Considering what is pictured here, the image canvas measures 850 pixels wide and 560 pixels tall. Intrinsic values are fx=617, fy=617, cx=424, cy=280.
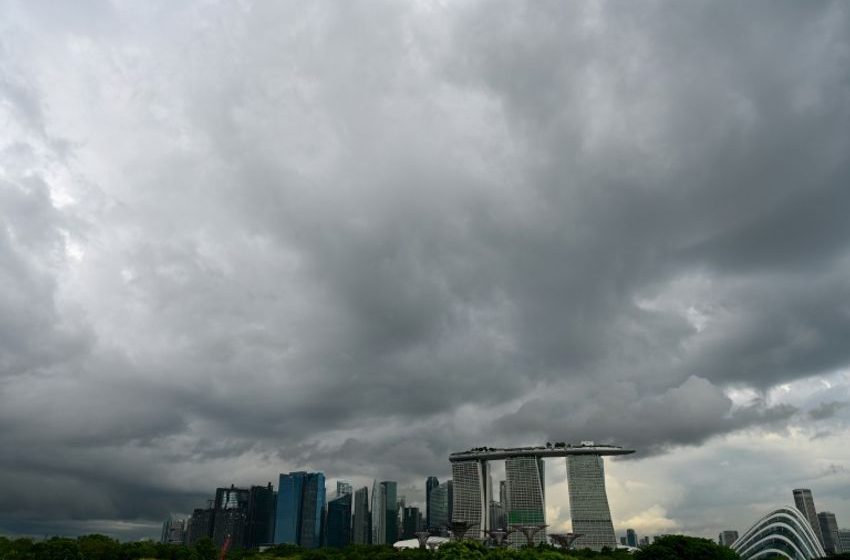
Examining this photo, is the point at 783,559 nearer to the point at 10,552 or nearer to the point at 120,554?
the point at 120,554

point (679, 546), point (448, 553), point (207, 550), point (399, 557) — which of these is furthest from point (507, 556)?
point (207, 550)

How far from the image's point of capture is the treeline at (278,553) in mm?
92062

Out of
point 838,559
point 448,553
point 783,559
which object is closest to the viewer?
point 448,553

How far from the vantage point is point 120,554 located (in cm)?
16400

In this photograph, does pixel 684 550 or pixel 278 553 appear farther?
pixel 278 553

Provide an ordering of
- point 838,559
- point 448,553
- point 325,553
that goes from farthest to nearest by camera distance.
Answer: point 325,553 → point 838,559 → point 448,553

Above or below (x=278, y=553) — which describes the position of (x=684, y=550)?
below

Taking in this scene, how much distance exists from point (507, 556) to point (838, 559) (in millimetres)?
93272

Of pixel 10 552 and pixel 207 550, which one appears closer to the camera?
pixel 10 552

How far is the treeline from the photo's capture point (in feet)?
302

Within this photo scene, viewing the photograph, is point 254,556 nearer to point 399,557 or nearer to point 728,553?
point 399,557

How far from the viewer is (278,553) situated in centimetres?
19975

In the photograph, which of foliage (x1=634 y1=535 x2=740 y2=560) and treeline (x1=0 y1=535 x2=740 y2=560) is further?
foliage (x1=634 y1=535 x2=740 y2=560)

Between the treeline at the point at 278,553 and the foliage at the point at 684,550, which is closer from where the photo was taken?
the treeline at the point at 278,553
